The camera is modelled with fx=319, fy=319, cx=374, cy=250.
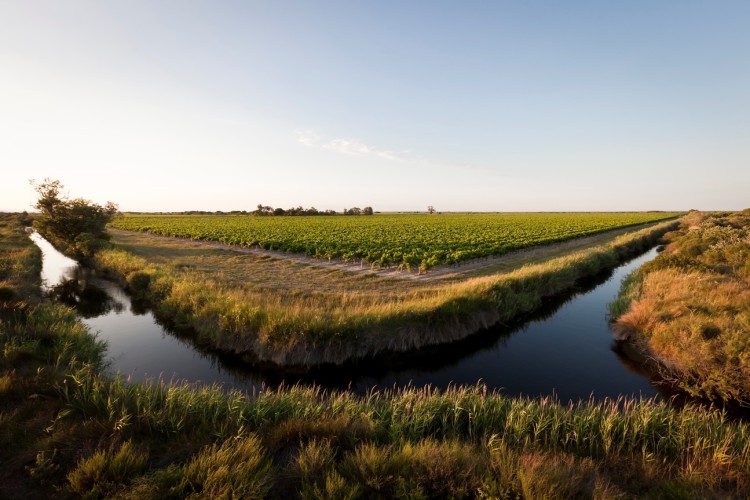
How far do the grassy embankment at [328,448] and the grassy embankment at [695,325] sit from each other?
3.70 meters

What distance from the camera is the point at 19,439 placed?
4812 millimetres

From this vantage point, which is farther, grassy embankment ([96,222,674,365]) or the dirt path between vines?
the dirt path between vines

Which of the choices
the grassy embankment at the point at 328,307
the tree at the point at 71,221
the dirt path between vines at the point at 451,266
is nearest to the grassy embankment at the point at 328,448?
the grassy embankment at the point at 328,307

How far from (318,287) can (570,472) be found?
1526 centimetres

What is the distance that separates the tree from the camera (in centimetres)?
2639

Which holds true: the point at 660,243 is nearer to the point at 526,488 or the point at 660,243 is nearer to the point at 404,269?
the point at 404,269

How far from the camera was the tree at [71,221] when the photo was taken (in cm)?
2639

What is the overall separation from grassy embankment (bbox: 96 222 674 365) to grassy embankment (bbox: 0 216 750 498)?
385cm

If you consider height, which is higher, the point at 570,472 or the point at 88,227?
the point at 88,227

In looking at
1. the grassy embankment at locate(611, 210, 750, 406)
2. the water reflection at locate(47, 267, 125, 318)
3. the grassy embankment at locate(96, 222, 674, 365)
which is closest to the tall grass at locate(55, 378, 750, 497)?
the grassy embankment at locate(611, 210, 750, 406)

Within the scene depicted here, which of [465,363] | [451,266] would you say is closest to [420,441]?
[465,363]

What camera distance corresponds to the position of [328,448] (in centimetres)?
456

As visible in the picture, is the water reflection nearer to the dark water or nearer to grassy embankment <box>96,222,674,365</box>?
the dark water

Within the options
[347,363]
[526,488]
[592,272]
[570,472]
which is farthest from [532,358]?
[592,272]
